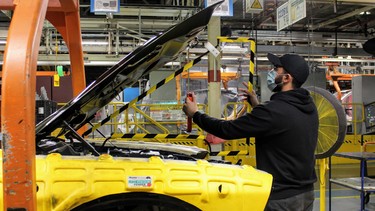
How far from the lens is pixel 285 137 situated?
2334 mm

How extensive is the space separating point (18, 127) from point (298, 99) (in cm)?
172

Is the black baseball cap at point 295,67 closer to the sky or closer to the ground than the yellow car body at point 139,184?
closer to the sky

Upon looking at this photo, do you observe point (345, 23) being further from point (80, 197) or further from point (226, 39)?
point (80, 197)

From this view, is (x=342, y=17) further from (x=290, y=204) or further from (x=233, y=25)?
(x=290, y=204)

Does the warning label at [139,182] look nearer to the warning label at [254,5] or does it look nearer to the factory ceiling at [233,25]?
the warning label at [254,5]

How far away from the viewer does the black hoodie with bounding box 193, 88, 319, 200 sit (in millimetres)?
2309

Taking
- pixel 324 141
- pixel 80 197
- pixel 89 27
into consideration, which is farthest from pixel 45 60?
pixel 80 197

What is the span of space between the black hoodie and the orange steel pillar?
1.29 meters

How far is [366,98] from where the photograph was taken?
10523 millimetres

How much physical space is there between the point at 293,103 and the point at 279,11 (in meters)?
3.85

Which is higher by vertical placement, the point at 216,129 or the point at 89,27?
the point at 89,27

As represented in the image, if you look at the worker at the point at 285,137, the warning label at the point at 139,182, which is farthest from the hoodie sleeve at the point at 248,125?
the warning label at the point at 139,182

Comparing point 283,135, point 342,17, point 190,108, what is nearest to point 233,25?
point 342,17

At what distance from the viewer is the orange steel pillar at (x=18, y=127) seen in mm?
1494
